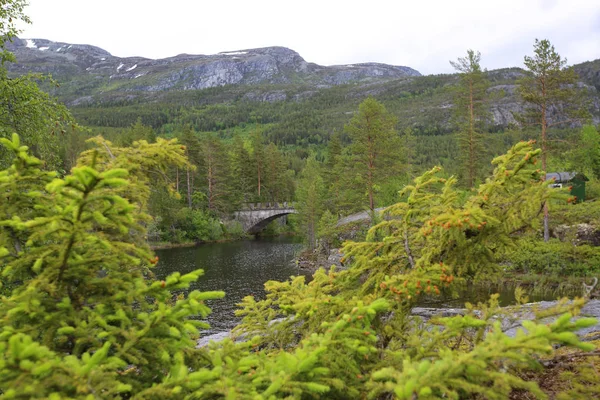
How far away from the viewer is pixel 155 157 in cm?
376

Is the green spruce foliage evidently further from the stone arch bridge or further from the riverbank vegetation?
the stone arch bridge

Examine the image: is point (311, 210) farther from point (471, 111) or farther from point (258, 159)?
point (258, 159)

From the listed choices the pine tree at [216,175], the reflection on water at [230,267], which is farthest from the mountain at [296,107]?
the reflection on water at [230,267]

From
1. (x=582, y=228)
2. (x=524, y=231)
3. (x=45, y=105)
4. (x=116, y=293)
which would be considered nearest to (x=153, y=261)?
(x=116, y=293)

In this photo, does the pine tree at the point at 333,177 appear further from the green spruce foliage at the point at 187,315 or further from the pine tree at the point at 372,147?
the green spruce foliage at the point at 187,315

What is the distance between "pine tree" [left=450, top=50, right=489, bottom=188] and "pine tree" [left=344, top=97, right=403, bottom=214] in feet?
15.1

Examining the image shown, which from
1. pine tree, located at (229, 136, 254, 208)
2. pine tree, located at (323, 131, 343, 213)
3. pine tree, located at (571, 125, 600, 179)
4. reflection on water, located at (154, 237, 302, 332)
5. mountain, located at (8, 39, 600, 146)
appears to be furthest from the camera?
mountain, located at (8, 39, 600, 146)

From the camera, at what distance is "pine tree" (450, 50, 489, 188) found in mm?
24578

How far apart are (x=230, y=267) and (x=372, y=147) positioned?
531 inches

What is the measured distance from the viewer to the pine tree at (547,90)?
18828mm

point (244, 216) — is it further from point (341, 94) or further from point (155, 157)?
point (341, 94)

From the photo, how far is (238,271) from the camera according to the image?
1024 inches

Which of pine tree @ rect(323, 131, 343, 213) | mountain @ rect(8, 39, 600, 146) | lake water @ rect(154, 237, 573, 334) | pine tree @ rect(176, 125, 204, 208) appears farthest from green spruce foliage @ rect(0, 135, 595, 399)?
mountain @ rect(8, 39, 600, 146)

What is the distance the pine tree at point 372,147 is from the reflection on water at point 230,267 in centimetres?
867
